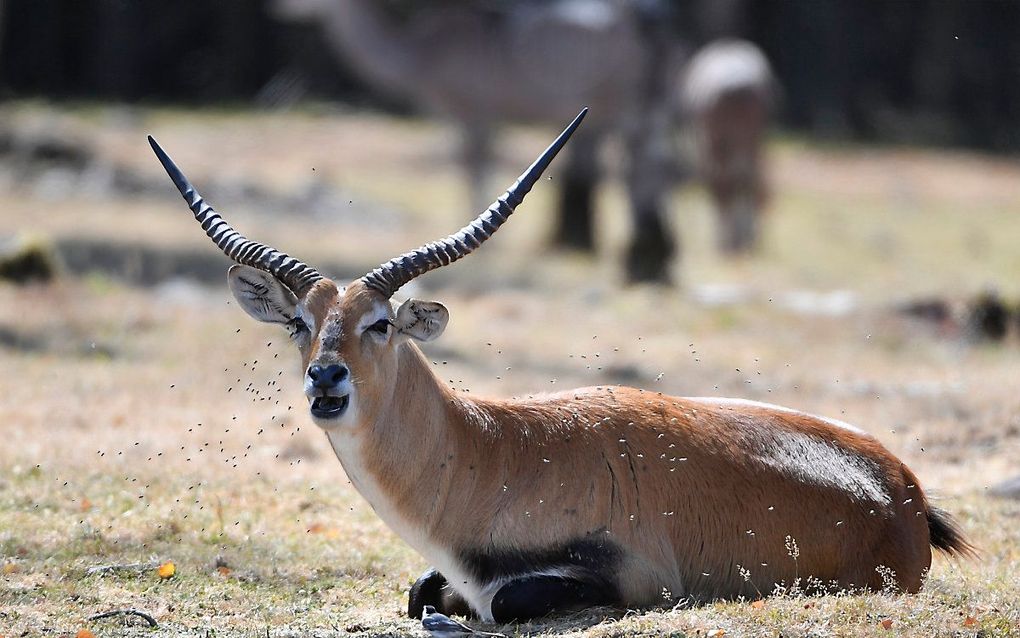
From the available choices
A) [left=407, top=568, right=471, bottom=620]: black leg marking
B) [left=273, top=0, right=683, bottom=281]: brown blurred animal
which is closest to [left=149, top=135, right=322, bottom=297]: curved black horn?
[left=407, top=568, right=471, bottom=620]: black leg marking

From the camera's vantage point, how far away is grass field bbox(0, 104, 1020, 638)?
23.9 feet

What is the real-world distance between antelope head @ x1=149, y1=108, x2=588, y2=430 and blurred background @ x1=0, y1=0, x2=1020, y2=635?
115 centimetres

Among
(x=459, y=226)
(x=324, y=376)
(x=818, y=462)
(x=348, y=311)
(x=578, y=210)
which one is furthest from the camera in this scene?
(x=459, y=226)

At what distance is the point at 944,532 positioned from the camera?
7551 mm

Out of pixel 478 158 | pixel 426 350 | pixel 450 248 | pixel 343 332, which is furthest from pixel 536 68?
pixel 343 332

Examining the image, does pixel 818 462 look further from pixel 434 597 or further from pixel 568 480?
pixel 434 597

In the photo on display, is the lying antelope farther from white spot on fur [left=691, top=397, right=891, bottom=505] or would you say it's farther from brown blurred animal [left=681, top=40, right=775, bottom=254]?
brown blurred animal [left=681, top=40, right=775, bottom=254]

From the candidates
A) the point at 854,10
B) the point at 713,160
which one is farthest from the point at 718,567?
the point at 854,10

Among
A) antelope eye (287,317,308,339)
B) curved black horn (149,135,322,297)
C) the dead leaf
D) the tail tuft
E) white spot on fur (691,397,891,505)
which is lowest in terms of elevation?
the dead leaf

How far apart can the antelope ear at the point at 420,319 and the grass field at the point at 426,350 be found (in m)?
1.30

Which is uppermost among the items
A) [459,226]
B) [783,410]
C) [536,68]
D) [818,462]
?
[536,68]

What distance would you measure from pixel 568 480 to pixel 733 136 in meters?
16.7

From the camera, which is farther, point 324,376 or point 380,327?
point 380,327

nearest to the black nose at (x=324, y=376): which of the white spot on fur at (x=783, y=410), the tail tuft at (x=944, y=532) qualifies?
the white spot on fur at (x=783, y=410)
